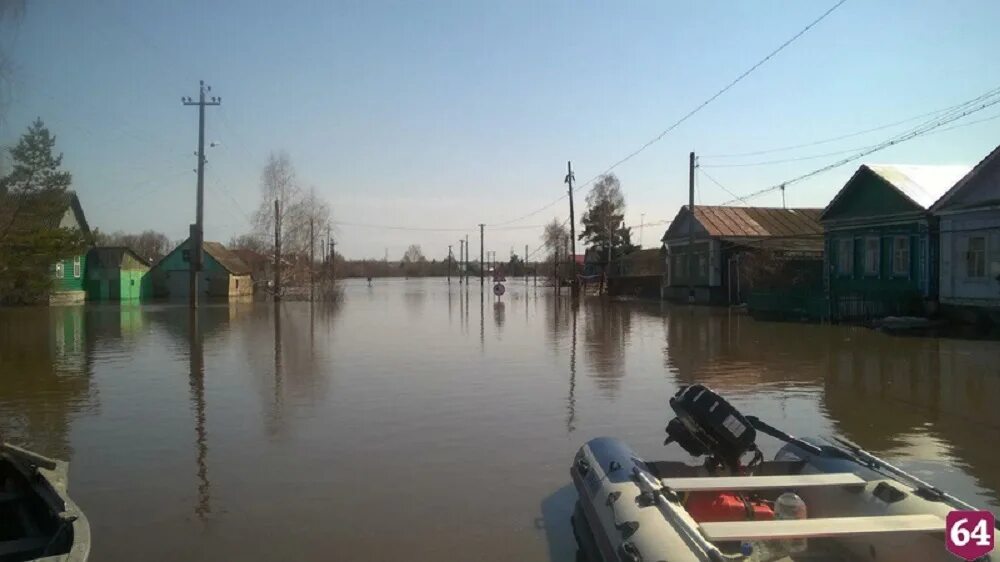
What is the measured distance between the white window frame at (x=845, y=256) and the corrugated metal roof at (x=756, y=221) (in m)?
9.71

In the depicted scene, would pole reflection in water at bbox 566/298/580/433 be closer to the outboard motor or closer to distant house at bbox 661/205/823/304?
the outboard motor

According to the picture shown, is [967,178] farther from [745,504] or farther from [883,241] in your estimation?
[745,504]

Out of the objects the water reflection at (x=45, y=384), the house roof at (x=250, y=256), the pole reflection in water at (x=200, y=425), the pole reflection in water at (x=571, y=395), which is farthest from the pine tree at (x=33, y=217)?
the house roof at (x=250, y=256)

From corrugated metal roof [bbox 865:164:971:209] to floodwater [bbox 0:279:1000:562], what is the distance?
890cm

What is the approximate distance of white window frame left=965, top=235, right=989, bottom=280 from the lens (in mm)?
24484

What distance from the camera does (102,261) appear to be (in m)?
53.2

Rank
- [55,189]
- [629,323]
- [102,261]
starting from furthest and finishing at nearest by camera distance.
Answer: [102,261]
[629,323]
[55,189]

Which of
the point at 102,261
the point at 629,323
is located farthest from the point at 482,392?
the point at 102,261

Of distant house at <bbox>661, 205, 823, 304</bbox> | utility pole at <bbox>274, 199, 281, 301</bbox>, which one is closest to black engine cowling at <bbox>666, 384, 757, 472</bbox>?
distant house at <bbox>661, 205, 823, 304</bbox>

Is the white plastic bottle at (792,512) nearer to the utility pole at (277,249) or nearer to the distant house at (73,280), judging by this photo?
the distant house at (73,280)

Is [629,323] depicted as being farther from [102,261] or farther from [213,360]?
[102,261]

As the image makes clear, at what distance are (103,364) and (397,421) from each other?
9504mm

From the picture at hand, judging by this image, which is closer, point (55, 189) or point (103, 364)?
point (103, 364)

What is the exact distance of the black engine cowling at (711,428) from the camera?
6.22 metres
